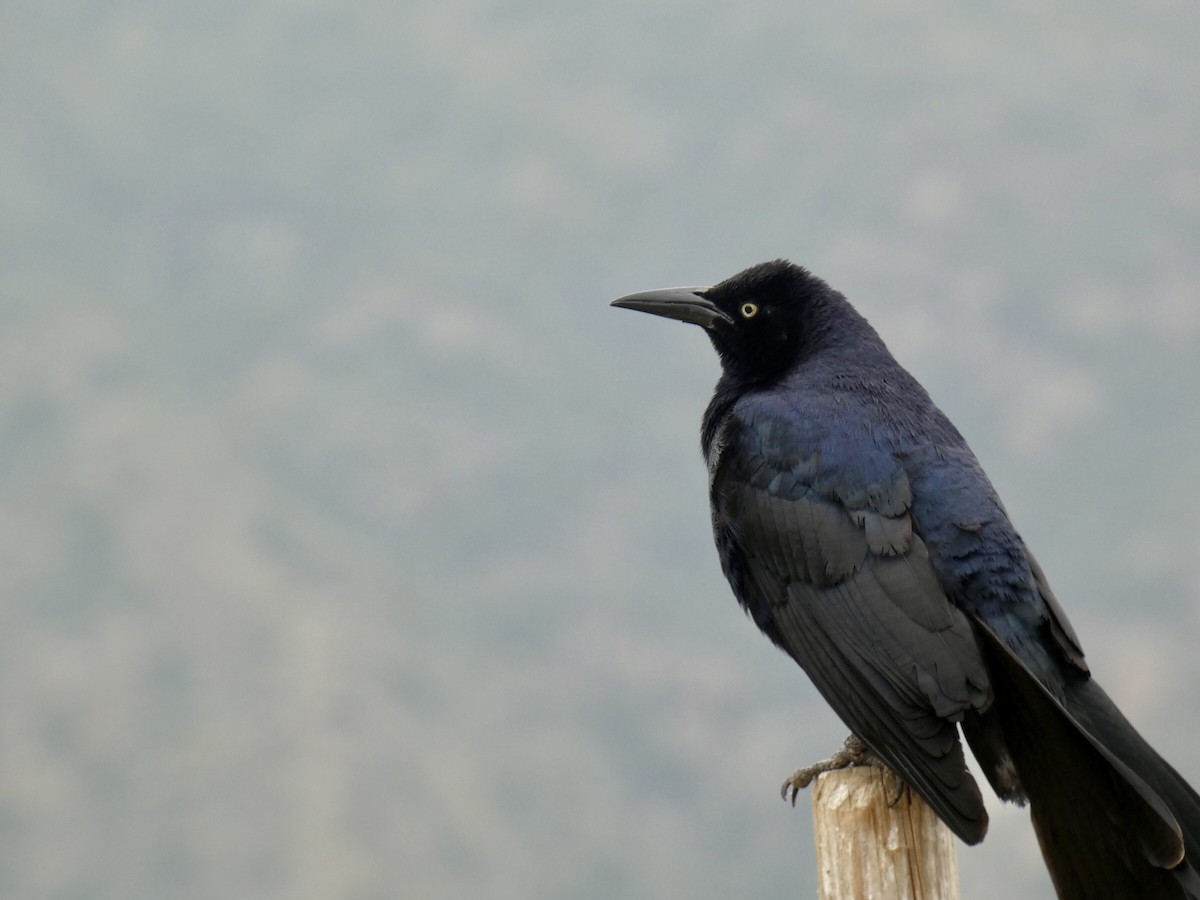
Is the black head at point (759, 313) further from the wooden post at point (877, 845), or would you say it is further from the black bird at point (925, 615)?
the wooden post at point (877, 845)

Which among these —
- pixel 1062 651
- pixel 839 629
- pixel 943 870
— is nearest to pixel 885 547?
pixel 839 629

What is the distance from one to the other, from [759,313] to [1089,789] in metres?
2.46

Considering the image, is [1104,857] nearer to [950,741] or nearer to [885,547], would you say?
[950,741]

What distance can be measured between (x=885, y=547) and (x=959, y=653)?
→ 0.44 m

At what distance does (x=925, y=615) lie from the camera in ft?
13.2

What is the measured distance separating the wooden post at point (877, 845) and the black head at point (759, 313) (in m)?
1.86

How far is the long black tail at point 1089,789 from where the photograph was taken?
11.7 feet

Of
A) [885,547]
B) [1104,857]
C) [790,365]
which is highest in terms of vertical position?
[790,365]

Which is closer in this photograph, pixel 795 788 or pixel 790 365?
pixel 795 788

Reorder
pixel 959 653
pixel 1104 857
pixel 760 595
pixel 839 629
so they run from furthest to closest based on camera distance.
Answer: pixel 760 595
pixel 839 629
pixel 959 653
pixel 1104 857

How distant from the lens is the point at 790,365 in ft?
17.0

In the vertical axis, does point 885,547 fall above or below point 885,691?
above

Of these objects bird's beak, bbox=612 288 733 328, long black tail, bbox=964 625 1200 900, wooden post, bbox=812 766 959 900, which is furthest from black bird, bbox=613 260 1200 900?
bird's beak, bbox=612 288 733 328

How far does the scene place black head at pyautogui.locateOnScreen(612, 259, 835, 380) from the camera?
17.3 ft
